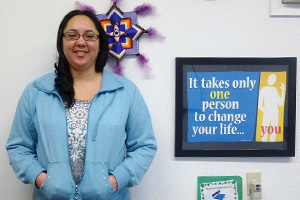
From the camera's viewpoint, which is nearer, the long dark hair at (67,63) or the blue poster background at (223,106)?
the long dark hair at (67,63)

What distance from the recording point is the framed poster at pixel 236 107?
142 cm

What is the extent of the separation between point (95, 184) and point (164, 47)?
2.29 feet

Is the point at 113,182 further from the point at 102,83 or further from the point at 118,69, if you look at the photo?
the point at 118,69

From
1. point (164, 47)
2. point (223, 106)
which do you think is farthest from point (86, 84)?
point (223, 106)

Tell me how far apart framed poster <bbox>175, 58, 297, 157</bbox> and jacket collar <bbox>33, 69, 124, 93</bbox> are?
0.33m

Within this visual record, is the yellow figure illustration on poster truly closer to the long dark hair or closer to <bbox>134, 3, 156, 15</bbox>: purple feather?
<bbox>134, 3, 156, 15</bbox>: purple feather

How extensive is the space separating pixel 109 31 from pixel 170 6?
1.02 ft

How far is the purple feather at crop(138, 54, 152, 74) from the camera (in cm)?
140

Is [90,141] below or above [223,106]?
below

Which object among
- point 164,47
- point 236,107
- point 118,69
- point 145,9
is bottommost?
point 236,107

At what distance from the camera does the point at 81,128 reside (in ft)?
3.73

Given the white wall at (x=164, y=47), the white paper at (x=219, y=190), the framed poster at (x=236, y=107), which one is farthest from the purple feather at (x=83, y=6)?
the white paper at (x=219, y=190)

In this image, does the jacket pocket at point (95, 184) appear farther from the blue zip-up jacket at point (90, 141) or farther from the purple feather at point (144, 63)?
the purple feather at point (144, 63)

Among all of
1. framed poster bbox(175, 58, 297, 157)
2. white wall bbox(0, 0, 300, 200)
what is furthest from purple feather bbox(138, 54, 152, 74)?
framed poster bbox(175, 58, 297, 157)
